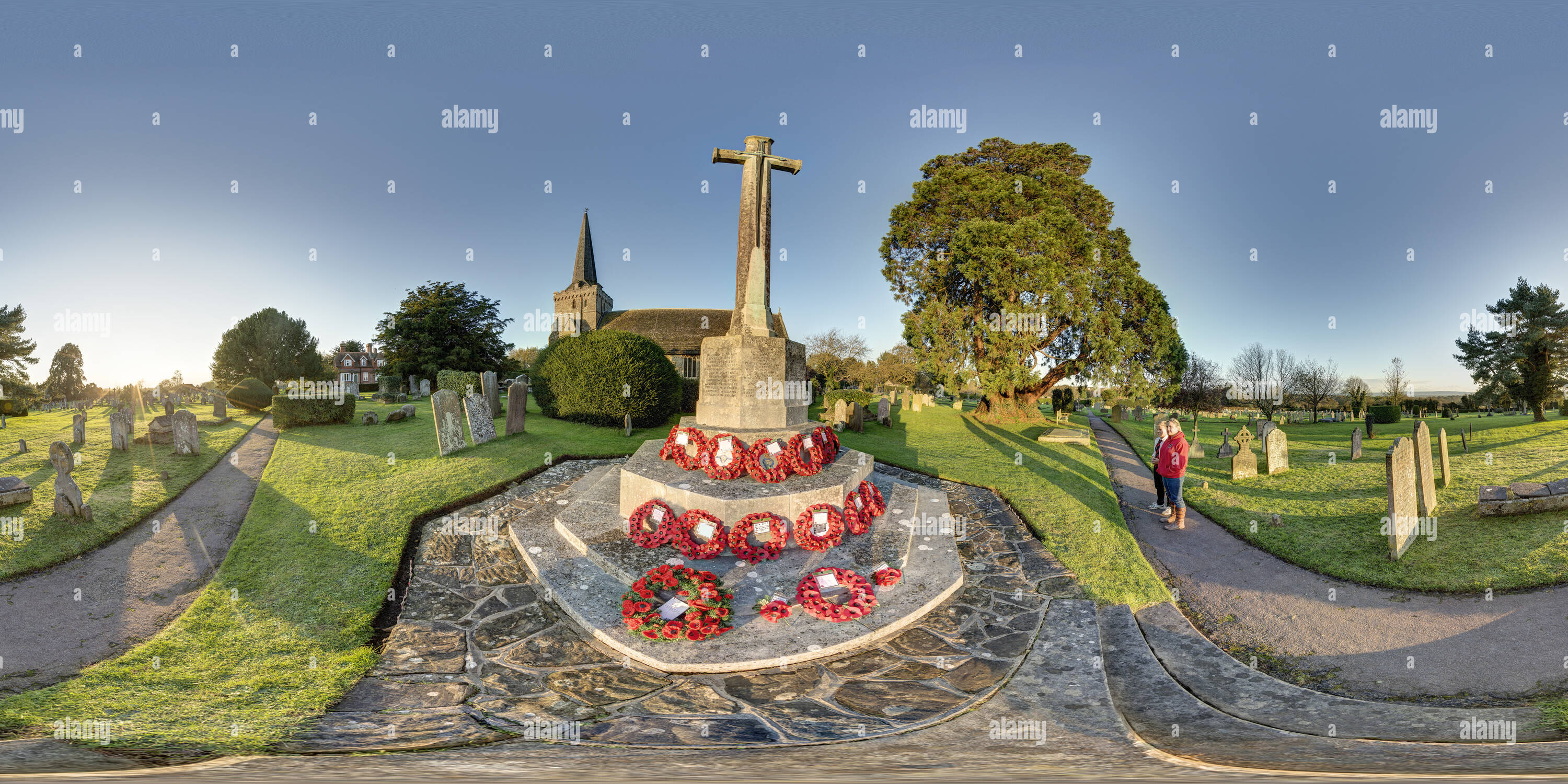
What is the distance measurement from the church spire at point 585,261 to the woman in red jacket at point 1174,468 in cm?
5440

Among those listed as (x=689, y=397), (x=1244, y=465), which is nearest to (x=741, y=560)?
(x=1244, y=465)

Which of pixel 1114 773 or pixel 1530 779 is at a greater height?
pixel 1530 779

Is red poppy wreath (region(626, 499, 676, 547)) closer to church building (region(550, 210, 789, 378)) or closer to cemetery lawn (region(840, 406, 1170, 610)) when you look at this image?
cemetery lawn (region(840, 406, 1170, 610))

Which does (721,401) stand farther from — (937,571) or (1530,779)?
(1530,779)

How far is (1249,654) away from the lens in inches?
209

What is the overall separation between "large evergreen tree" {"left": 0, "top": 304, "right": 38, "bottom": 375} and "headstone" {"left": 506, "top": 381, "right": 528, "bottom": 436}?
78.7ft

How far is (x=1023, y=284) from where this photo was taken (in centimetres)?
2006

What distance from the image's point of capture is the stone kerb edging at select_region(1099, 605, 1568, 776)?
2.78m

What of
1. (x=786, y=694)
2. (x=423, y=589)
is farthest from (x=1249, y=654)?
(x=423, y=589)

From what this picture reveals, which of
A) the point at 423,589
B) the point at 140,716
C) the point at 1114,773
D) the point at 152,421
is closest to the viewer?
the point at 1114,773

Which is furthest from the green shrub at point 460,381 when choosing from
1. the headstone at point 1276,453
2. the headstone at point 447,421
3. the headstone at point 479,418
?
the headstone at point 1276,453

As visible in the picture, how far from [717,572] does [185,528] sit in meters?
8.43

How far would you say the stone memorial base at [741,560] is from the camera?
457 centimetres

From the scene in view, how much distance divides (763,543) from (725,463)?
142cm
